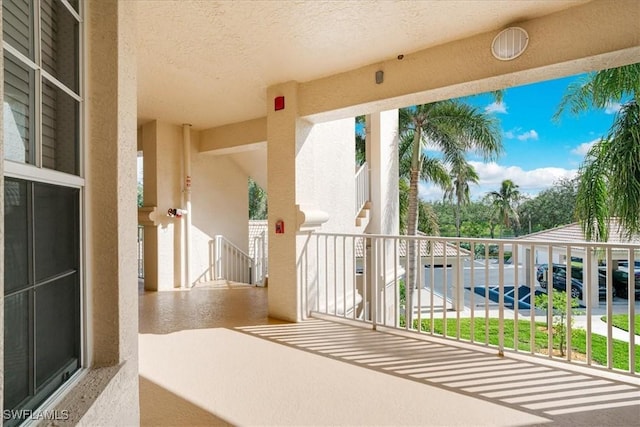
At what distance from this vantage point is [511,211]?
73.9ft

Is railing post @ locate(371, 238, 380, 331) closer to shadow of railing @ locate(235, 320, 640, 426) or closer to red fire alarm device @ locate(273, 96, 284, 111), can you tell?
shadow of railing @ locate(235, 320, 640, 426)

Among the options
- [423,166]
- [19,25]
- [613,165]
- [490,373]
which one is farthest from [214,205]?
[613,165]

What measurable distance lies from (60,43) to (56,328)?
1.03 m

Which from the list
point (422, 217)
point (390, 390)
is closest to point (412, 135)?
point (422, 217)

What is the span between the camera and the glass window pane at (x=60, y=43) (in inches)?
45.4

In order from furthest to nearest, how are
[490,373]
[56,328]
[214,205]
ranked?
Answer: [214,205], [490,373], [56,328]

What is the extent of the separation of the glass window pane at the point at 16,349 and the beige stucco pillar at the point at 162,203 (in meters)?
4.71

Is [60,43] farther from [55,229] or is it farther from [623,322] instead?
[623,322]

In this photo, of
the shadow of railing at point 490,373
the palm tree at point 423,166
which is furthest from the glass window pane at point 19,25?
the palm tree at point 423,166

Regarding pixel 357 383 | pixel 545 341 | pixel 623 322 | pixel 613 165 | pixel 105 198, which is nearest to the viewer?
pixel 105 198

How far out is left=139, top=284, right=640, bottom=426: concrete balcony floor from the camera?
6.57 feet

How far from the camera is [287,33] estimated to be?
8.96ft

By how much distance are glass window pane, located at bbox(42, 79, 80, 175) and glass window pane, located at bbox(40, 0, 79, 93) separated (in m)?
0.07

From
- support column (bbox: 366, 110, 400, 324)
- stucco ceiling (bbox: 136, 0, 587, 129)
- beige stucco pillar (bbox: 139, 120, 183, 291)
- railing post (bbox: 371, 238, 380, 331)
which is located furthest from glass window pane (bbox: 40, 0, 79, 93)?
support column (bbox: 366, 110, 400, 324)
